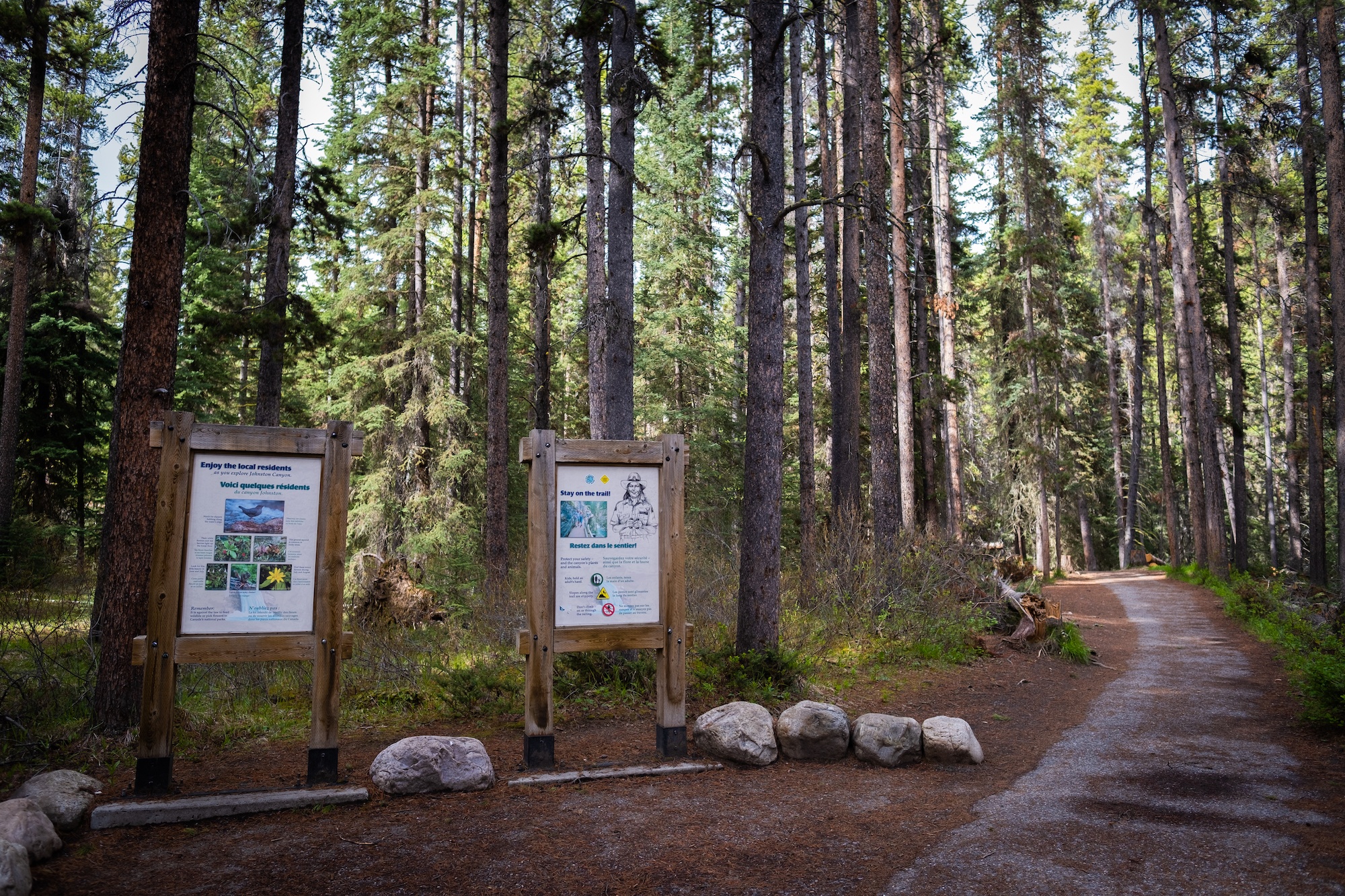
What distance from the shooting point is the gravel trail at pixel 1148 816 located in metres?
3.74

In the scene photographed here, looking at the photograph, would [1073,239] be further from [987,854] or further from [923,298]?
[987,854]

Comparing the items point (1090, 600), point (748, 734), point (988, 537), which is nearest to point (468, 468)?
point (748, 734)

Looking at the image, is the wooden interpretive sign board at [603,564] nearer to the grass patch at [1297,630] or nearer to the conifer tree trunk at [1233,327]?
the grass patch at [1297,630]

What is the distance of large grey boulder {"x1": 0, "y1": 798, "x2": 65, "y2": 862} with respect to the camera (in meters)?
3.90

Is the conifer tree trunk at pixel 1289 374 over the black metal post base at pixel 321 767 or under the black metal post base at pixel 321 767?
over

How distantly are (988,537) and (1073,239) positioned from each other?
45.2 feet

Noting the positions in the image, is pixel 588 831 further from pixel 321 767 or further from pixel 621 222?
pixel 621 222

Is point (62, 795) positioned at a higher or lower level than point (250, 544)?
lower

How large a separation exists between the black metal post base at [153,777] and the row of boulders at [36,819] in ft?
0.77

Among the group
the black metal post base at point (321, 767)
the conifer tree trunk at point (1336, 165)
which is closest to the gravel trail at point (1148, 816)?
the black metal post base at point (321, 767)

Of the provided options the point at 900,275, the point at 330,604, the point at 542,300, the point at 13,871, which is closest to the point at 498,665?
the point at 330,604

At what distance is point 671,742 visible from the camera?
6.14m

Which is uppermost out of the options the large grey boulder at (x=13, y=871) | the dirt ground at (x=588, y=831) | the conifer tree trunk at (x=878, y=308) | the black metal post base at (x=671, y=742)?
the conifer tree trunk at (x=878, y=308)

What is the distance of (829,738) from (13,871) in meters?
4.90
